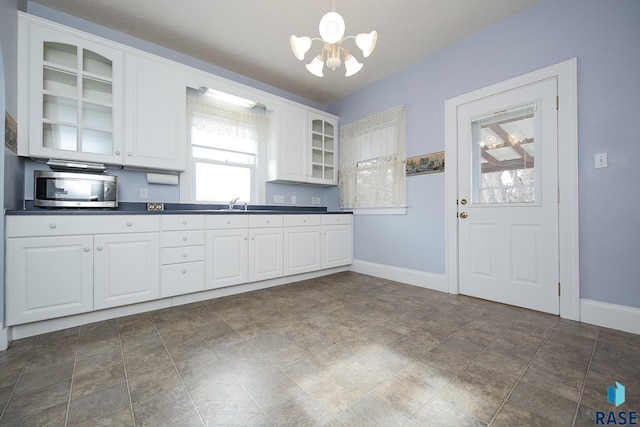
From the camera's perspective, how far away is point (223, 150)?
3.41 m

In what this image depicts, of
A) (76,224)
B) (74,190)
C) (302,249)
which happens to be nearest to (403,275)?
(302,249)

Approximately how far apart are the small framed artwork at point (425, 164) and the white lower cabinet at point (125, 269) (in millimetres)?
2903

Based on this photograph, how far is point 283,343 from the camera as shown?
178 cm

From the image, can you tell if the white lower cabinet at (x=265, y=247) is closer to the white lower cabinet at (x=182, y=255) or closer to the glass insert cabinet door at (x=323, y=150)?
the white lower cabinet at (x=182, y=255)

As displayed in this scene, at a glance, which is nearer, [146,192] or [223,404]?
[223,404]

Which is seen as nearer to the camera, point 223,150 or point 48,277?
point 48,277

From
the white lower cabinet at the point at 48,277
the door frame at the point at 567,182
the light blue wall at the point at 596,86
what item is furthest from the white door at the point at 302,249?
the door frame at the point at 567,182

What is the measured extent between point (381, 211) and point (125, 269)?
9.66 feet

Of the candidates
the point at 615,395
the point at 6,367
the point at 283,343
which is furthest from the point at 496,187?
the point at 6,367

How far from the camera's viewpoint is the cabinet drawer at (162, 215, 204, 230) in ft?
7.99

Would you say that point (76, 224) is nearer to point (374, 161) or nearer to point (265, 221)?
point (265, 221)

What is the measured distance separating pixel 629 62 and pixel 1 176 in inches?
178

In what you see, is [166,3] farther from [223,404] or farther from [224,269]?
[223,404]

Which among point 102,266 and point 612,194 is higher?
point 612,194
